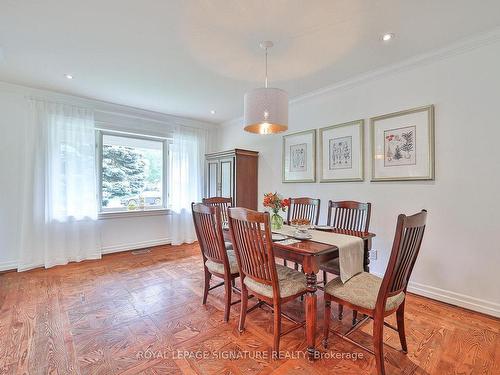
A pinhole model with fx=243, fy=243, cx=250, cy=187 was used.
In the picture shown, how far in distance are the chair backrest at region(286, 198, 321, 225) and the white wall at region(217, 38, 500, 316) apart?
2.25 feet

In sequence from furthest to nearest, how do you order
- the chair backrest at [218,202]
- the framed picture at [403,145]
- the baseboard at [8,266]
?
the baseboard at [8,266]
the chair backrest at [218,202]
the framed picture at [403,145]

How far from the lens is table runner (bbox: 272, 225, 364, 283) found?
5.78 ft

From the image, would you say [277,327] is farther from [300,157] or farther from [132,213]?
[132,213]

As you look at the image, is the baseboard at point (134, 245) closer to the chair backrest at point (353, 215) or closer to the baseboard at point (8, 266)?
the baseboard at point (8, 266)

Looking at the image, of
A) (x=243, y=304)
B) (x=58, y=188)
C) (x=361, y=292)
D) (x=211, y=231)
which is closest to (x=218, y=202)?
(x=211, y=231)

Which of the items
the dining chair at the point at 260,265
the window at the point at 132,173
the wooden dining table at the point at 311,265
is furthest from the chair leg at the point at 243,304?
the window at the point at 132,173

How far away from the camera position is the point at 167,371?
155cm

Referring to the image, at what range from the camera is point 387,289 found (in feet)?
4.70

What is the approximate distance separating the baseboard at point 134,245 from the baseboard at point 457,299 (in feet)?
13.0

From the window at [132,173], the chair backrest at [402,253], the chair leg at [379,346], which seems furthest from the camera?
the window at [132,173]

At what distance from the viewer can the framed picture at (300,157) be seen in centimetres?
358

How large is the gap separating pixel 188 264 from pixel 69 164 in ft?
7.46

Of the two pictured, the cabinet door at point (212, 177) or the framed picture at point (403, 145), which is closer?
the framed picture at point (403, 145)

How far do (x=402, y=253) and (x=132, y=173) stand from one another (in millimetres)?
4302
